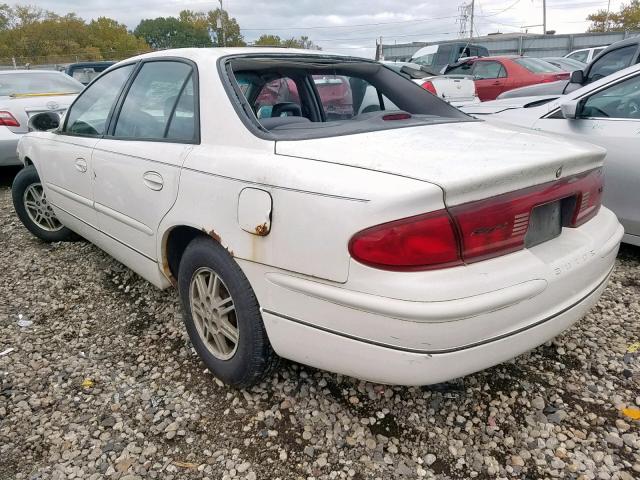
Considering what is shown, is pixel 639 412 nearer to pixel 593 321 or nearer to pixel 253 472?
pixel 593 321

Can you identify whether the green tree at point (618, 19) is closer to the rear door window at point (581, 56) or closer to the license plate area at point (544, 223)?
the rear door window at point (581, 56)

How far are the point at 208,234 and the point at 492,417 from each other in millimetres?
1438

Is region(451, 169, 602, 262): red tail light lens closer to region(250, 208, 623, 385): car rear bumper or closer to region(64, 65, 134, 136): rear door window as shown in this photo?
region(250, 208, 623, 385): car rear bumper

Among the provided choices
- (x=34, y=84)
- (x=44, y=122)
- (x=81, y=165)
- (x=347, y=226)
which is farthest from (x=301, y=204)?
(x=34, y=84)

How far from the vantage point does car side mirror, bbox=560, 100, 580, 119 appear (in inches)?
140

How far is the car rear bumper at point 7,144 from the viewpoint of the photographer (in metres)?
5.80

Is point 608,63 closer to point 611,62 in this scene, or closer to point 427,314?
point 611,62

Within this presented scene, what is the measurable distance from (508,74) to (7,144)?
9134mm

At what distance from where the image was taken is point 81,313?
10.2 feet

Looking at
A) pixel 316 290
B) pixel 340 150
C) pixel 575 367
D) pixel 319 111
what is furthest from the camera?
pixel 319 111

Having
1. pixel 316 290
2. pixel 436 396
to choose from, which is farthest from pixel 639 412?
pixel 316 290

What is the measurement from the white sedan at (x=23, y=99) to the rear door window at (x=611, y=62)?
6.51 metres

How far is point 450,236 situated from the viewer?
1572 mm

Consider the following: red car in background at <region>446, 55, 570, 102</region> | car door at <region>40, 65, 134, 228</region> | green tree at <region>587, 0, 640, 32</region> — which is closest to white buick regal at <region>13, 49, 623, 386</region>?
car door at <region>40, 65, 134, 228</region>
